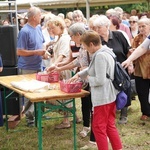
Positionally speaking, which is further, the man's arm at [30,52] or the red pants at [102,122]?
the man's arm at [30,52]

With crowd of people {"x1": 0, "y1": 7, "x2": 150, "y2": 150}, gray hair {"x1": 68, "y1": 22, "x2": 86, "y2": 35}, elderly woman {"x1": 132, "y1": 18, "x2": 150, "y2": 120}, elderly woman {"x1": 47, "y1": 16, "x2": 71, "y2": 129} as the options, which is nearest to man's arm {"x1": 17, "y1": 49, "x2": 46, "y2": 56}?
crowd of people {"x1": 0, "y1": 7, "x2": 150, "y2": 150}

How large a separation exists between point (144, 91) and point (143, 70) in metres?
0.37

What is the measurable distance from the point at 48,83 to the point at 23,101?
5.49ft

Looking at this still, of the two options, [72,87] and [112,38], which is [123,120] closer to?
[112,38]

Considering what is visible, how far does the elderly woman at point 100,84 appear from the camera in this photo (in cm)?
341

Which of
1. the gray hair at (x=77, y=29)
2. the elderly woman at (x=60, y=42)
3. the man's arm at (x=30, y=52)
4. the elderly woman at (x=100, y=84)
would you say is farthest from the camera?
the man's arm at (x=30, y=52)

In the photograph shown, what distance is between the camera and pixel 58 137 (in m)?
4.78

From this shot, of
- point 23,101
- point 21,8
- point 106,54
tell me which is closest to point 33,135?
point 23,101

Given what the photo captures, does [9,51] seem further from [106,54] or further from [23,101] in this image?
[106,54]

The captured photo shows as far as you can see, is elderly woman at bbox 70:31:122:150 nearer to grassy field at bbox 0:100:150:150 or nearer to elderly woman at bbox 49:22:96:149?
elderly woman at bbox 49:22:96:149

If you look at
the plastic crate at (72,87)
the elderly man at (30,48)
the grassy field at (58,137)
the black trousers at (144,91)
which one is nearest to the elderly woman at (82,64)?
the grassy field at (58,137)

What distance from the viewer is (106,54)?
3.44 m

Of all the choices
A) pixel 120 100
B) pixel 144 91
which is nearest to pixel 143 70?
pixel 144 91

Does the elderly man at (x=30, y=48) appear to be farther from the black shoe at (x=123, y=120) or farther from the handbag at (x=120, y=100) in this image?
the handbag at (x=120, y=100)
